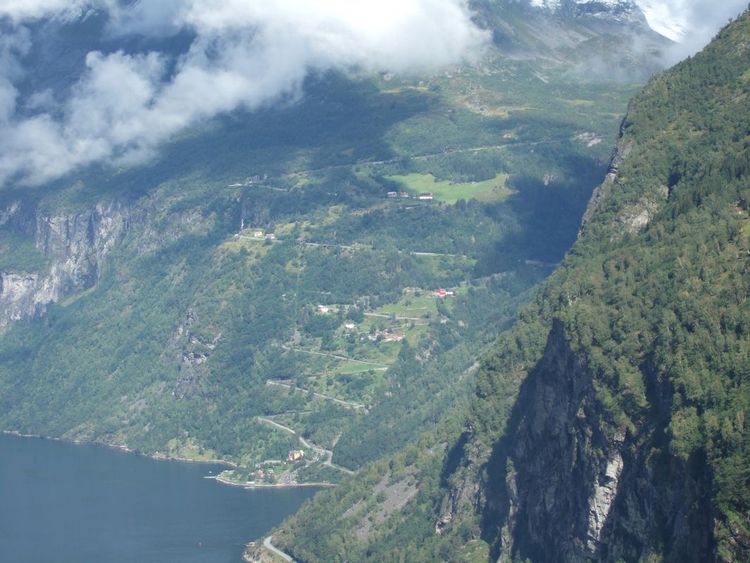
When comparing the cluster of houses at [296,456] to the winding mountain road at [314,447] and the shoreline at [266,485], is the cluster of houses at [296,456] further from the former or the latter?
the shoreline at [266,485]

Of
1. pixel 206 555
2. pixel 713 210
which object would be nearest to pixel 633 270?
pixel 713 210

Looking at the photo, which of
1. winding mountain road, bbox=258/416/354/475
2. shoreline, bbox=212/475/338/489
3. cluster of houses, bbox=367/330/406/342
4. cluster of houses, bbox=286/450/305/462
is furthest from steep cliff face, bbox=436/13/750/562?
cluster of houses, bbox=367/330/406/342

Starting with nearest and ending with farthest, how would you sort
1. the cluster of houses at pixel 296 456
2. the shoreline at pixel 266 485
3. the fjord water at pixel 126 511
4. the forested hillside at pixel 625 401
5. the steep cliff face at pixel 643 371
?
1. the steep cliff face at pixel 643 371
2. the forested hillside at pixel 625 401
3. the fjord water at pixel 126 511
4. the shoreline at pixel 266 485
5. the cluster of houses at pixel 296 456

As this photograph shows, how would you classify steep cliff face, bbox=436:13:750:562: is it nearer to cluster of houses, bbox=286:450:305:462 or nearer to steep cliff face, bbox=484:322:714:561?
steep cliff face, bbox=484:322:714:561

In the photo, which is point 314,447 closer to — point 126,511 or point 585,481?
point 126,511

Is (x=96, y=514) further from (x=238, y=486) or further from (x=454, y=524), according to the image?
(x=454, y=524)

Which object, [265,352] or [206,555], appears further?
[265,352]

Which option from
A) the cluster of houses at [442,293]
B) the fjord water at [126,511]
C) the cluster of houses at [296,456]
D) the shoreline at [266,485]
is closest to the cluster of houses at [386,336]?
the cluster of houses at [442,293]
